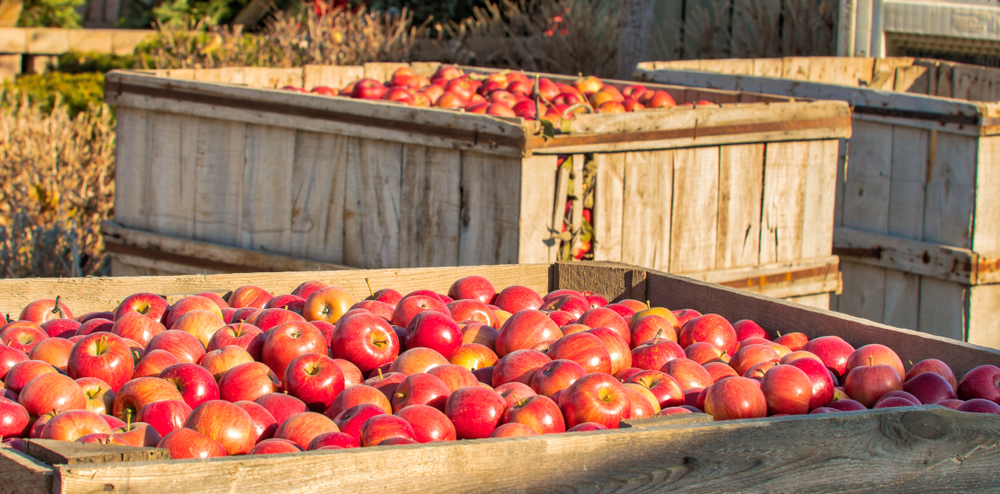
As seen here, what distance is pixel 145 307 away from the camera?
2.51 m

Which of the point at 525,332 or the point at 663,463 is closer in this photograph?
the point at 663,463

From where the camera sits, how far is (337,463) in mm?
1392

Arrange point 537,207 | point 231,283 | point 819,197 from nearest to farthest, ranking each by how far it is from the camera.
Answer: point 231,283 → point 537,207 → point 819,197

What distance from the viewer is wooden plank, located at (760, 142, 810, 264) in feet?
14.6

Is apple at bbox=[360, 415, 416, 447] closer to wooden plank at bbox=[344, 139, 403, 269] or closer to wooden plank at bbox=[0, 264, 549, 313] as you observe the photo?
wooden plank at bbox=[0, 264, 549, 313]

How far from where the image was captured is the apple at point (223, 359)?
212 centimetres

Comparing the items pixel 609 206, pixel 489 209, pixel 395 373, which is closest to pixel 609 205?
pixel 609 206

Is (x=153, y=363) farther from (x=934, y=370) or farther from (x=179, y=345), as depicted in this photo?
(x=934, y=370)

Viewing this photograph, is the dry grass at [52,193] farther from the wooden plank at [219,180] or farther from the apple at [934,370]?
the apple at [934,370]

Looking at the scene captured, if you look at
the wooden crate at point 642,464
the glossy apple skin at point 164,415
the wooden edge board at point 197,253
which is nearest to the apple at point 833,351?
the wooden crate at point 642,464

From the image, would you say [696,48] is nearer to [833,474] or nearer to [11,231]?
[11,231]

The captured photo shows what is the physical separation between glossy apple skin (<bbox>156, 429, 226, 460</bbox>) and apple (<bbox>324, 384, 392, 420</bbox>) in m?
0.31

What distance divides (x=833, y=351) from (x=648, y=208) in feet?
6.10

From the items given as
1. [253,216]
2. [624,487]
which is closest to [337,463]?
[624,487]
